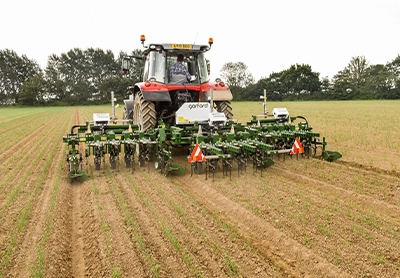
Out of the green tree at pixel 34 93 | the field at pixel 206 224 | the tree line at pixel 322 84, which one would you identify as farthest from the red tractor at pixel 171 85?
the green tree at pixel 34 93

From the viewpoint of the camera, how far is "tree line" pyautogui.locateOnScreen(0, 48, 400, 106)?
1938 inches

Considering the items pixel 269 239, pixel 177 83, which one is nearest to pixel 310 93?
pixel 177 83

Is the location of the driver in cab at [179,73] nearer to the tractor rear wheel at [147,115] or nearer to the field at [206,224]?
the tractor rear wheel at [147,115]

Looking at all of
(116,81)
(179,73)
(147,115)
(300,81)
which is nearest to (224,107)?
(179,73)

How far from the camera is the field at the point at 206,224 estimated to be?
2857 mm

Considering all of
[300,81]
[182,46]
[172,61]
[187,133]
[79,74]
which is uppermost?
[79,74]

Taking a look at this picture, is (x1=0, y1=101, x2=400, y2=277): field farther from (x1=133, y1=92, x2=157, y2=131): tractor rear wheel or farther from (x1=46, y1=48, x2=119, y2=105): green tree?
(x1=46, y1=48, x2=119, y2=105): green tree

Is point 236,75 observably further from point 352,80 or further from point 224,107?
point 224,107

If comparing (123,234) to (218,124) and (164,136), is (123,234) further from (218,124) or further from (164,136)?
(218,124)

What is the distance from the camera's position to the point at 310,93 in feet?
172

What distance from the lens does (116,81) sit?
48.8 m

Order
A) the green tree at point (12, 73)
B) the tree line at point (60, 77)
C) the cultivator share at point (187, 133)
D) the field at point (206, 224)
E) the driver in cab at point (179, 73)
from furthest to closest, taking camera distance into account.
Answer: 1. the green tree at point (12, 73)
2. the tree line at point (60, 77)
3. the driver in cab at point (179, 73)
4. the cultivator share at point (187, 133)
5. the field at point (206, 224)

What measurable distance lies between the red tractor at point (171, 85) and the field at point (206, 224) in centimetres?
173

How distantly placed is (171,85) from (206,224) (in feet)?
14.8
